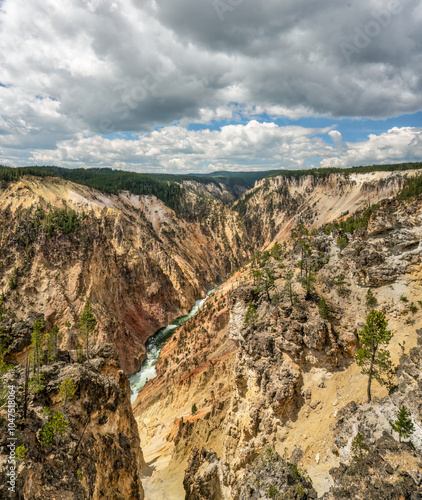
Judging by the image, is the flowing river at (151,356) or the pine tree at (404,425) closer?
the pine tree at (404,425)

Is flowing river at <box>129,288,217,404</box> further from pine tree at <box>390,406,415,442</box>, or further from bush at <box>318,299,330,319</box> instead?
pine tree at <box>390,406,415,442</box>

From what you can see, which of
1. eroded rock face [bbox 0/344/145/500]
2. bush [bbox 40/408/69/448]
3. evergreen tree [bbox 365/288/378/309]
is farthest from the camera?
evergreen tree [bbox 365/288/378/309]

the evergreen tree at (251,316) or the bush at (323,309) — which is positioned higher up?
the bush at (323,309)

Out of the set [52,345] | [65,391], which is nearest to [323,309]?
[65,391]

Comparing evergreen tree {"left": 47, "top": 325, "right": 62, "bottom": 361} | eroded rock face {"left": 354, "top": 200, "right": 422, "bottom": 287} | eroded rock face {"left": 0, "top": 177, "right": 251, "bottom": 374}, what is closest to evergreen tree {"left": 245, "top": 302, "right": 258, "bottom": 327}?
eroded rock face {"left": 354, "top": 200, "right": 422, "bottom": 287}

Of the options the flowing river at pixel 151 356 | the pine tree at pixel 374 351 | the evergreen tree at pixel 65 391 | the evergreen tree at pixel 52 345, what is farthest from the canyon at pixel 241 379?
the flowing river at pixel 151 356

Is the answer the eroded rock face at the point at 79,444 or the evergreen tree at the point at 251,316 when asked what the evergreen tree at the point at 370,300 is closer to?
the evergreen tree at the point at 251,316

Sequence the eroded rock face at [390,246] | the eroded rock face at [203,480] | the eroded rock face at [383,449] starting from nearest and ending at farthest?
the eroded rock face at [383,449], the eroded rock face at [203,480], the eroded rock face at [390,246]
